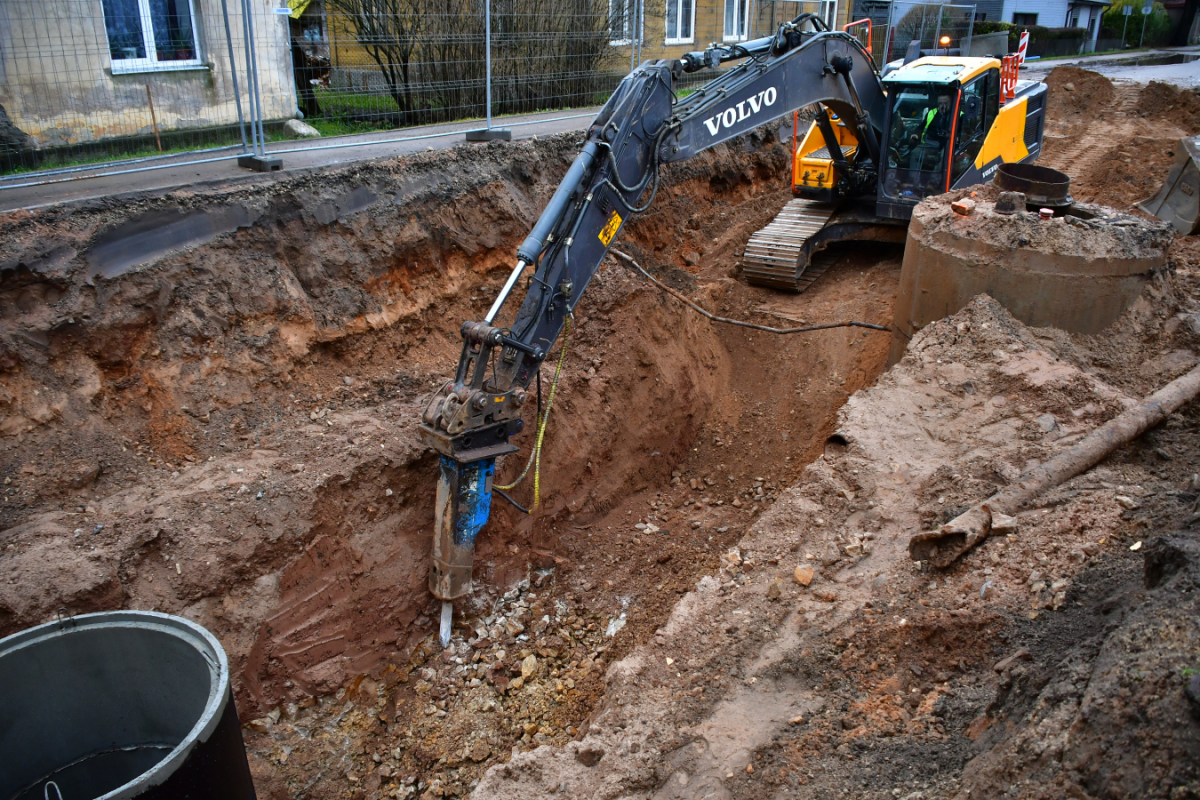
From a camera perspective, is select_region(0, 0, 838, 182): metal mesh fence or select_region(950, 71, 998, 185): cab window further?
select_region(950, 71, 998, 185): cab window

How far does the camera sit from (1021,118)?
374 inches

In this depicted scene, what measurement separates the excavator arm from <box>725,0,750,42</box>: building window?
10.6 meters

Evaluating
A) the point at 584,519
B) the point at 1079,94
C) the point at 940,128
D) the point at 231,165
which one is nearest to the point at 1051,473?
the point at 584,519

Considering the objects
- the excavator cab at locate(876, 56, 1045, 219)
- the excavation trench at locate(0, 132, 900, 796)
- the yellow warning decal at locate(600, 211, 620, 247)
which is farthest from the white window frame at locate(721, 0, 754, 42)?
the yellow warning decal at locate(600, 211, 620, 247)

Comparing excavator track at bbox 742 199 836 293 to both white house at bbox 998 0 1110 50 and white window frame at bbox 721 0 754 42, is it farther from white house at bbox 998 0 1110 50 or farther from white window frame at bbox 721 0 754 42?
white house at bbox 998 0 1110 50

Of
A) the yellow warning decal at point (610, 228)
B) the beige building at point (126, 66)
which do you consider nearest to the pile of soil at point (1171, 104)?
the yellow warning decal at point (610, 228)

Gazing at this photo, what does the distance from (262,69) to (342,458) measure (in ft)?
20.7

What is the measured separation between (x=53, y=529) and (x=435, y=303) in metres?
3.42

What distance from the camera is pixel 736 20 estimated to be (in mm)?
15906

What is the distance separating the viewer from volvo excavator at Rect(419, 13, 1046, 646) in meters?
5.24

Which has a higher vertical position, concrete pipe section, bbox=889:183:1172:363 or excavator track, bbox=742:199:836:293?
concrete pipe section, bbox=889:183:1172:363

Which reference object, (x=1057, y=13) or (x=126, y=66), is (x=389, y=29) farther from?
(x=1057, y=13)

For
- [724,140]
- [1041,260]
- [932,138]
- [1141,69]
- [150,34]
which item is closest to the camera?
[1041,260]

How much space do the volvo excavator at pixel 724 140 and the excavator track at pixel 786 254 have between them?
2cm
